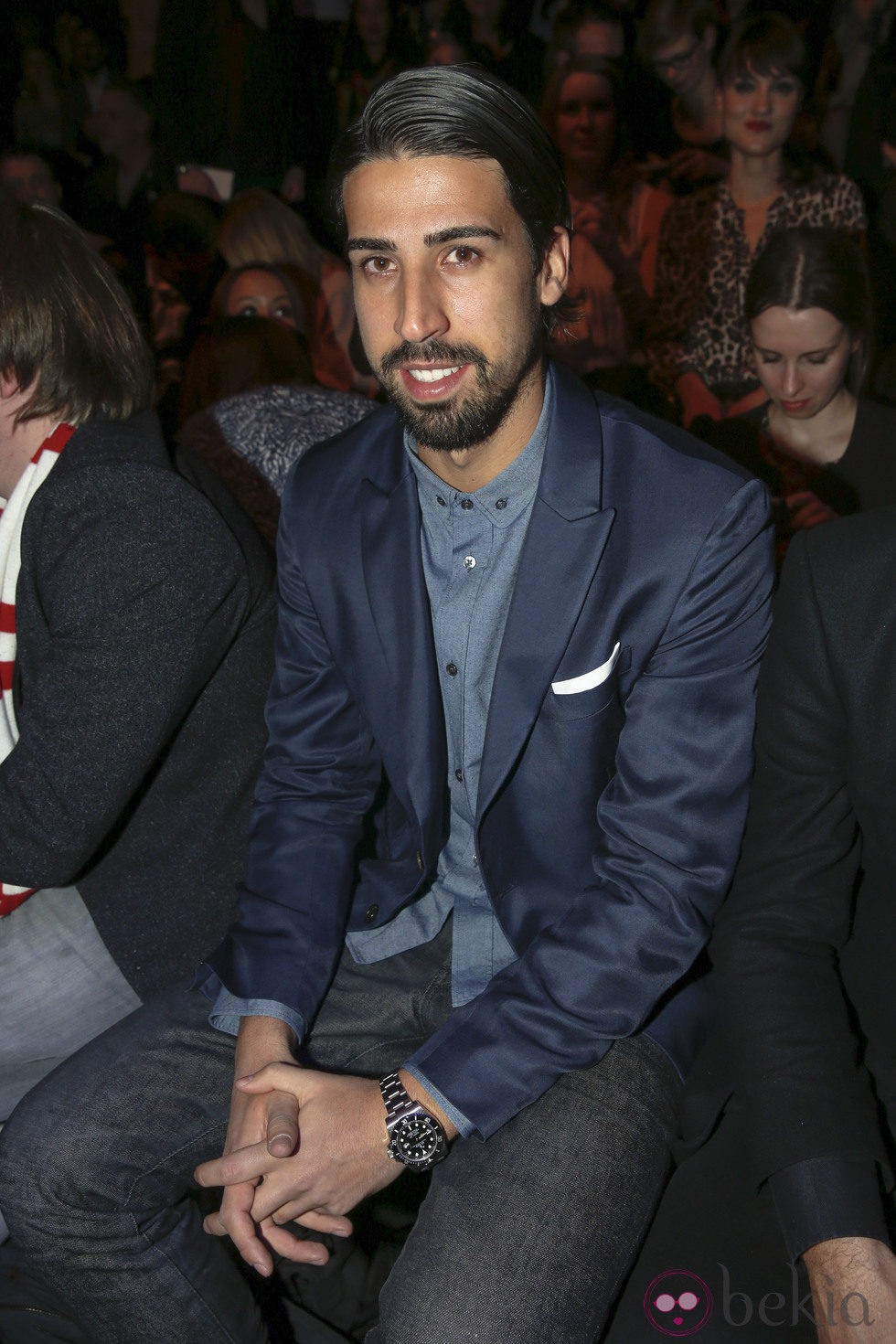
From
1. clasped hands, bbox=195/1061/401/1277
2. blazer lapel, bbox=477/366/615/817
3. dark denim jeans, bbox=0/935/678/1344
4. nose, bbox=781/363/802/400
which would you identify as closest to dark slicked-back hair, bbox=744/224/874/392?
nose, bbox=781/363/802/400

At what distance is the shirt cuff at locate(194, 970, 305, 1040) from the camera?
4.65ft

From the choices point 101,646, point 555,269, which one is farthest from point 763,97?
point 101,646

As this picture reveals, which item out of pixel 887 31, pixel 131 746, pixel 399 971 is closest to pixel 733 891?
pixel 399 971

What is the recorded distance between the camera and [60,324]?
1647mm

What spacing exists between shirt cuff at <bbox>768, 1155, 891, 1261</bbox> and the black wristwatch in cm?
38

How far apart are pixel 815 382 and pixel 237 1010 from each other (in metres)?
2.57

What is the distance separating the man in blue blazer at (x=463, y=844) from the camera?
1.25 m

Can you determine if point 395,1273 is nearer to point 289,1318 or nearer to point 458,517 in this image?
point 289,1318

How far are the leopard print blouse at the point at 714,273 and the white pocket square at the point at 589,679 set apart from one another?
2.30 meters

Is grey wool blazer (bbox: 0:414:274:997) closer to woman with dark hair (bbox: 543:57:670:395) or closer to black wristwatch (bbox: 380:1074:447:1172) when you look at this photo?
black wristwatch (bbox: 380:1074:447:1172)

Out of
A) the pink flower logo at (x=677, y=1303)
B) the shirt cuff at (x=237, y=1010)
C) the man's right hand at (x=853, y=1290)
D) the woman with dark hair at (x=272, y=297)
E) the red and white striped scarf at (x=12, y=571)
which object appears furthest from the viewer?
the woman with dark hair at (x=272, y=297)

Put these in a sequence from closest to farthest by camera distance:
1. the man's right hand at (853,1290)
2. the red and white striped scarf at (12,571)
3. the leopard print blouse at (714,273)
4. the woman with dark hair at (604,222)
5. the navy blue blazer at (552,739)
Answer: the man's right hand at (853,1290), the navy blue blazer at (552,739), the red and white striped scarf at (12,571), the leopard print blouse at (714,273), the woman with dark hair at (604,222)

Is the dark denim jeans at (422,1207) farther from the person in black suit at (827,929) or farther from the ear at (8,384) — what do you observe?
the ear at (8,384)

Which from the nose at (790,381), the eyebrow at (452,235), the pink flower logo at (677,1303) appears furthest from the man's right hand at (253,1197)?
the nose at (790,381)
